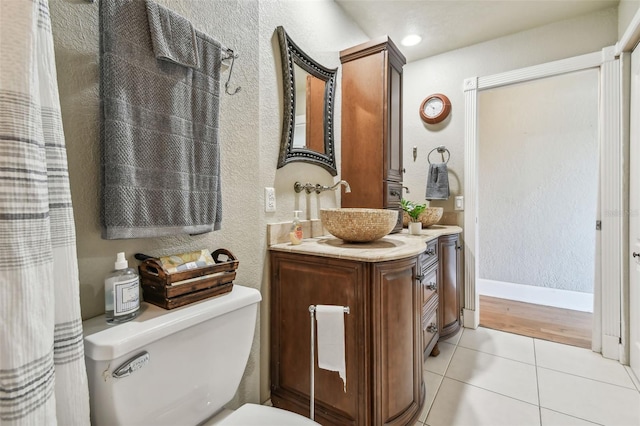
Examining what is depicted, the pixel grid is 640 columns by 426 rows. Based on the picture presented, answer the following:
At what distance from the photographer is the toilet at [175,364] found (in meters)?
0.65

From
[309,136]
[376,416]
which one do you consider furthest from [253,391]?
[309,136]

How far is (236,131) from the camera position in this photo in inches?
47.3

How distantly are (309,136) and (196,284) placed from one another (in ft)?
3.55

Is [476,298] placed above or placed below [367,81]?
below

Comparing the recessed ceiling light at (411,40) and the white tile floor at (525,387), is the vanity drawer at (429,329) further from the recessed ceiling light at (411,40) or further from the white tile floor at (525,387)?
the recessed ceiling light at (411,40)

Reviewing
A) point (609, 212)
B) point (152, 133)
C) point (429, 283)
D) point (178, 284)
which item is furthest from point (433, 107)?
point (178, 284)

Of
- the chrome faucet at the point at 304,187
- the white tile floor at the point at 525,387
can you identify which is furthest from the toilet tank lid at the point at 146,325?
the white tile floor at the point at 525,387

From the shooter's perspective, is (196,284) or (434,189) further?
(434,189)

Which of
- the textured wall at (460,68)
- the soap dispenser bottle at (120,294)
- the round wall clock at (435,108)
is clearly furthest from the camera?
the round wall clock at (435,108)

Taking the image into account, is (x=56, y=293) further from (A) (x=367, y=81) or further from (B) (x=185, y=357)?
(A) (x=367, y=81)

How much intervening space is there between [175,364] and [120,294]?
0.24 metres

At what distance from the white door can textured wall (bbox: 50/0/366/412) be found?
6.18ft

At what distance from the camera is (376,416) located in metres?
1.15

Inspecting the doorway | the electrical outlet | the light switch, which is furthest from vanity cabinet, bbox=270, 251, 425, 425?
the doorway
